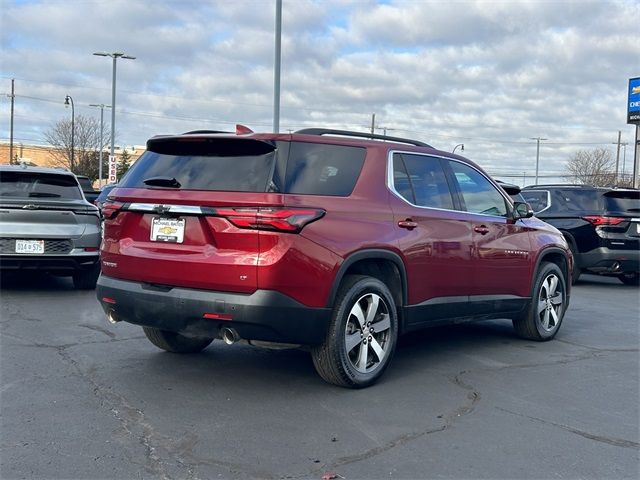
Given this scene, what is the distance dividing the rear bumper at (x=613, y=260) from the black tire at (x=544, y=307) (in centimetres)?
467

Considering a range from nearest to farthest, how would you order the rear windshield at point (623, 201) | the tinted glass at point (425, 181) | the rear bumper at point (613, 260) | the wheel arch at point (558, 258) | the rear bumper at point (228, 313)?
the rear bumper at point (228, 313)
the tinted glass at point (425, 181)
the wheel arch at point (558, 258)
the rear bumper at point (613, 260)
the rear windshield at point (623, 201)

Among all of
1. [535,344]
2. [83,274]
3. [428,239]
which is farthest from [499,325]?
[83,274]

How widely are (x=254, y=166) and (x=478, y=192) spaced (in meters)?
2.66

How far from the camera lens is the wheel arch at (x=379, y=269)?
470 cm

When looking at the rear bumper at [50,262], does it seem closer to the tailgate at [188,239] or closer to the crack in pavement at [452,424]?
the tailgate at [188,239]

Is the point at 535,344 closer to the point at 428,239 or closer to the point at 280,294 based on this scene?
the point at 428,239

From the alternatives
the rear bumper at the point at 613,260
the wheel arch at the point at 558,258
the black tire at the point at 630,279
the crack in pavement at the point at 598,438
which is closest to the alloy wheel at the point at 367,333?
the crack in pavement at the point at 598,438

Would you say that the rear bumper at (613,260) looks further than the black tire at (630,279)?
No

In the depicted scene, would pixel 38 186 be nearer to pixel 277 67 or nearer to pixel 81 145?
pixel 277 67

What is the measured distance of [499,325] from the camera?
314 inches

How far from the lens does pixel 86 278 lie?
31.2 ft

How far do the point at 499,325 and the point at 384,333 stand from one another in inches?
129

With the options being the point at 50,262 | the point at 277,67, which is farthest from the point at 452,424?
the point at 277,67

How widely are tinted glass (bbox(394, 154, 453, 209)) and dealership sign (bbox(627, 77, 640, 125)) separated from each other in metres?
29.5
